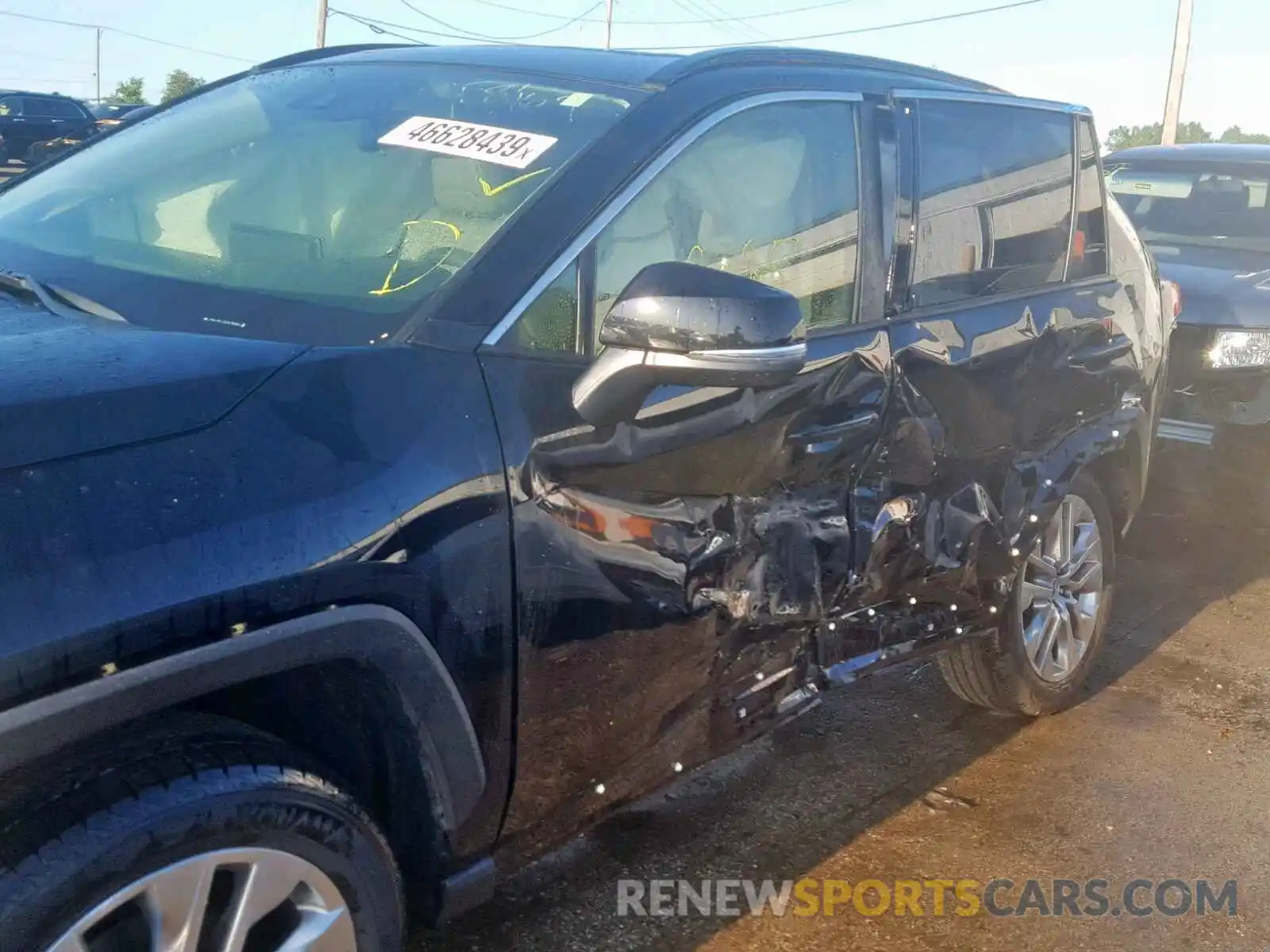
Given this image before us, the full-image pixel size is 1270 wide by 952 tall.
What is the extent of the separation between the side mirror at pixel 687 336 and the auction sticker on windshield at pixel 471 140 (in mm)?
484

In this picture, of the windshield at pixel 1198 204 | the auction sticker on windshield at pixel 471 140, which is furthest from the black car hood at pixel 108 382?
the windshield at pixel 1198 204

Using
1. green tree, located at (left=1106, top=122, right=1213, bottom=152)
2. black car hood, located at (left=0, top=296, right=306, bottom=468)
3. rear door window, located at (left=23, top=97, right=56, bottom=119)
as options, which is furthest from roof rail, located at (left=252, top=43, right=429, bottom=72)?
green tree, located at (left=1106, top=122, right=1213, bottom=152)

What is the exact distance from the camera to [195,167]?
274 centimetres

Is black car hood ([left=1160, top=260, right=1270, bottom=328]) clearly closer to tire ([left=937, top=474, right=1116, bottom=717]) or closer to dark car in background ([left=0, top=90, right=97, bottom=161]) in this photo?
tire ([left=937, top=474, right=1116, bottom=717])

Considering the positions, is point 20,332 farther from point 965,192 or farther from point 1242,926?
point 1242,926

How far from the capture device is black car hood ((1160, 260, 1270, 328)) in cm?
641

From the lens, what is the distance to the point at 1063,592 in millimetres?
3967

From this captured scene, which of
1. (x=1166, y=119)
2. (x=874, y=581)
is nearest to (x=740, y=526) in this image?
(x=874, y=581)

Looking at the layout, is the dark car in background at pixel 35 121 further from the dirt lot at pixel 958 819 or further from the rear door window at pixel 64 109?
the dirt lot at pixel 958 819

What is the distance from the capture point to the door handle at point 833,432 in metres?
2.68

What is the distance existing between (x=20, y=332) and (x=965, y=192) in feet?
7.83

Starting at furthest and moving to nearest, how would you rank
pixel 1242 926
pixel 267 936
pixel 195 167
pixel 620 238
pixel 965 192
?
pixel 965 192 < pixel 1242 926 < pixel 195 167 < pixel 620 238 < pixel 267 936

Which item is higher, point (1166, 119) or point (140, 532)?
point (1166, 119)

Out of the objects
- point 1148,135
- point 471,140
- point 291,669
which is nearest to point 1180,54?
point 471,140
